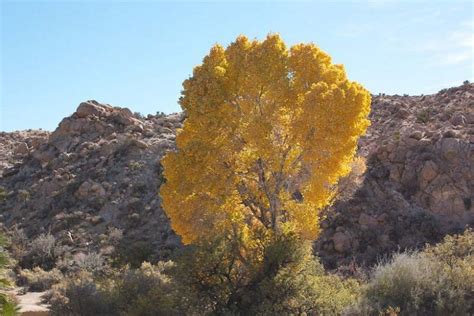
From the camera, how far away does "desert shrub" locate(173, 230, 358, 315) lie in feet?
46.1

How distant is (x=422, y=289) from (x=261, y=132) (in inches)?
232

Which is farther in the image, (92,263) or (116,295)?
(92,263)

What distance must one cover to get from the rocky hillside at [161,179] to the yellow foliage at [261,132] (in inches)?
243

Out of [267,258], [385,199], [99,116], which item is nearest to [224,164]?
[267,258]

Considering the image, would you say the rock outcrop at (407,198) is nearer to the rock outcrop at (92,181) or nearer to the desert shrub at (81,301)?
the rock outcrop at (92,181)

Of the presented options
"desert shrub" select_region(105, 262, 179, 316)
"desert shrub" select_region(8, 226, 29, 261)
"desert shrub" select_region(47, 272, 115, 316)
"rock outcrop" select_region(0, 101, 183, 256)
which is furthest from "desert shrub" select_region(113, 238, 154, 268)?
"desert shrub" select_region(47, 272, 115, 316)

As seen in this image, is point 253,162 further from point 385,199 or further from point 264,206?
point 385,199

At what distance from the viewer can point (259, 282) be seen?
48.0 ft

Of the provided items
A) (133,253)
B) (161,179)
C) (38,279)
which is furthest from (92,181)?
(38,279)

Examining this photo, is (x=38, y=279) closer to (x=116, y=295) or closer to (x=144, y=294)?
(x=116, y=295)

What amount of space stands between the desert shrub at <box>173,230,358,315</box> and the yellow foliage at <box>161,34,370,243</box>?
4.10 feet

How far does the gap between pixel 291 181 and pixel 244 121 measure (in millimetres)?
2804

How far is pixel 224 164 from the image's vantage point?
16141 mm

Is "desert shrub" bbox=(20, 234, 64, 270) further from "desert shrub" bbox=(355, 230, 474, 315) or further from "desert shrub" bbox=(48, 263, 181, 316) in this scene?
"desert shrub" bbox=(355, 230, 474, 315)
